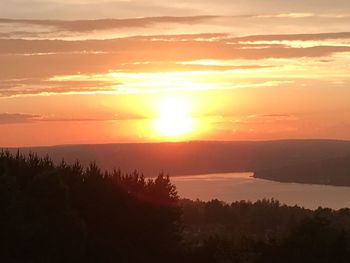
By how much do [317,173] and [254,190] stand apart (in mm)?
7542

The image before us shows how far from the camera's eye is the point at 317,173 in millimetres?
80562

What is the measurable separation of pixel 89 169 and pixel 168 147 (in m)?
52.4

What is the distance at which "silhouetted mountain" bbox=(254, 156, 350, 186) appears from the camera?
3093 inches

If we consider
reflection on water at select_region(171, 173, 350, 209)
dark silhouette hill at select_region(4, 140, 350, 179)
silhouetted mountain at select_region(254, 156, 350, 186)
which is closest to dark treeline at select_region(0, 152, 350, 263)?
reflection on water at select_region(171, 173, 350, 209)

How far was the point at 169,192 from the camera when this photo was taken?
27.4 meters

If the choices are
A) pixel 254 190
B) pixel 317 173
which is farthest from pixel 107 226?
pixel 317 173

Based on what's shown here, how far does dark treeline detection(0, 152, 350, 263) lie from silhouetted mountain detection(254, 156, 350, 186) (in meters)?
51.8

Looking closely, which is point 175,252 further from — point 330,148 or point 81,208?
point 330,148

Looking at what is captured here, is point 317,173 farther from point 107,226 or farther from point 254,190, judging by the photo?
point 107,226

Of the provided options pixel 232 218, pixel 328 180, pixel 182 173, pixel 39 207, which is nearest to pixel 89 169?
pixel 39 207

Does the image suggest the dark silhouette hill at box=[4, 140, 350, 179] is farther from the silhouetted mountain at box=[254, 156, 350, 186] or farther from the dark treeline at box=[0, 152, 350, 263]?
the dark treeline at box=[0, 152, 350, 263]

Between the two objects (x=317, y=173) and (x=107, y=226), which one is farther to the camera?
(x=317, y=173)

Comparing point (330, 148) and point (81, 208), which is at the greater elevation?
point (330, 148)

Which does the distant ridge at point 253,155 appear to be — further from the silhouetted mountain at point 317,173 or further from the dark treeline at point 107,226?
the dark treeline at point 107,226
